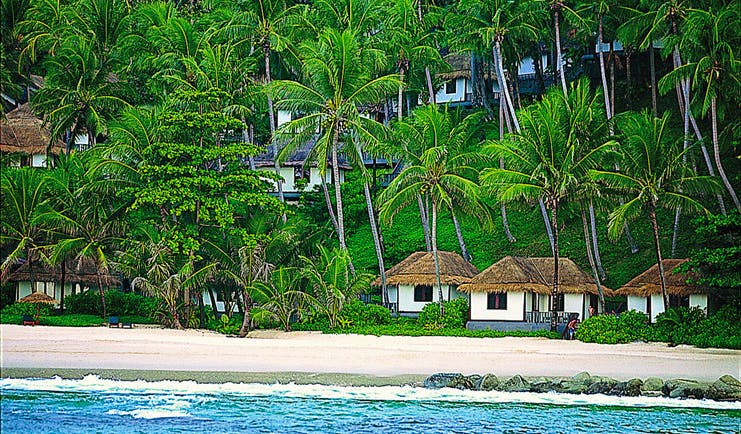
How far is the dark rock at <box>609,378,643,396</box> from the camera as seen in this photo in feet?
59.6

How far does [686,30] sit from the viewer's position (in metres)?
27.2

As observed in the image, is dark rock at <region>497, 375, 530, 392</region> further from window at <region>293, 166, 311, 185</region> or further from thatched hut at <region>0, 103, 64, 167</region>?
thatched hut at <region>0, 103, 64, 167</region>

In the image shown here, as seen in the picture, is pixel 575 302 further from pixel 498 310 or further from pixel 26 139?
pixel 26 139

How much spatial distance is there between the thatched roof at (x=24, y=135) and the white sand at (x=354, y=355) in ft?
55.4

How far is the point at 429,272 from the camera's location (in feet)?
100

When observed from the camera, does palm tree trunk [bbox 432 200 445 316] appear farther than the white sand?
Yes

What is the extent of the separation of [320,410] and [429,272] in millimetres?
14777

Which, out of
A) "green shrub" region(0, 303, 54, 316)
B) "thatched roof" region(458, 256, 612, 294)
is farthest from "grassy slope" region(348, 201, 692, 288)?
"green shrub" region(0, 303, 54, 316)

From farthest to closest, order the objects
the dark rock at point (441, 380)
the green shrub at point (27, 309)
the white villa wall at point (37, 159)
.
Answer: the white villa wall at point (37, 159), the green shrub at point (27, 309), the dark rock at point (441, 380)

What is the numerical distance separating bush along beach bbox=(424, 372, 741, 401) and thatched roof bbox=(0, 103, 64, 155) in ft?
87.6

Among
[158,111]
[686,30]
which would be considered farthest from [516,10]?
[158,111]

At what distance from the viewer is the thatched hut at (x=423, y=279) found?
30.3 meters

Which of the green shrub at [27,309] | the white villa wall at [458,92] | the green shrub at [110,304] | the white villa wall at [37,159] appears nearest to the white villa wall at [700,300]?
the green shrub at [110,304]

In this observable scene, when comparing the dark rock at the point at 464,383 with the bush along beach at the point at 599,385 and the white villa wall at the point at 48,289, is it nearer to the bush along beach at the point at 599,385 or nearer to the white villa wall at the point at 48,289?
the bush along beach at the point at 599,385
